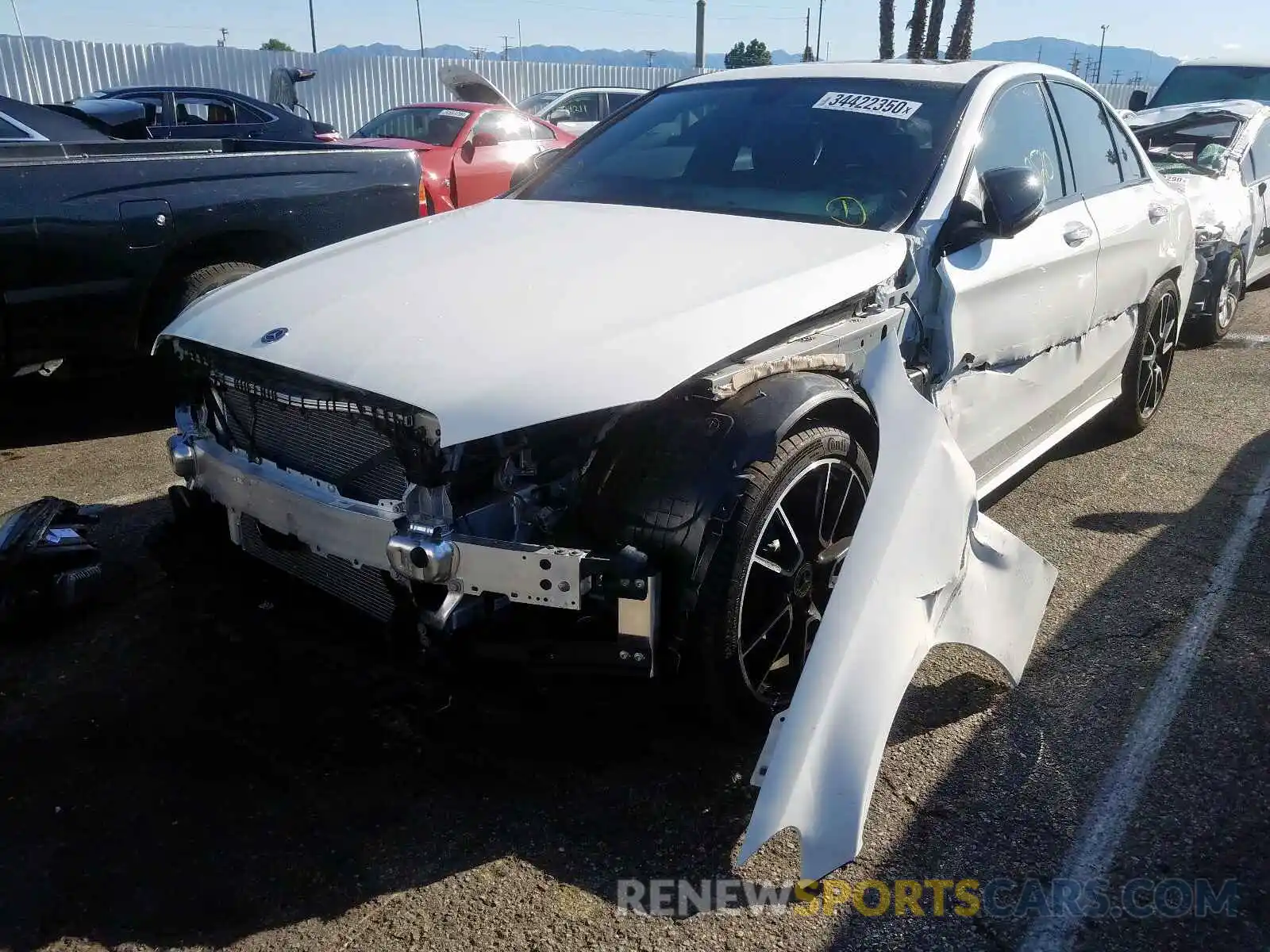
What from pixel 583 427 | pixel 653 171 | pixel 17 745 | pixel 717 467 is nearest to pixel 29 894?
pixel 17 745

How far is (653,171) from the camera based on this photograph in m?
3.87

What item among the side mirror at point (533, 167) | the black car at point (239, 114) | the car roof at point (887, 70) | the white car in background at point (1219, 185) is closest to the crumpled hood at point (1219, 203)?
the white car in background at point (1219, 185)

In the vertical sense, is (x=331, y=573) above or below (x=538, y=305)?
below

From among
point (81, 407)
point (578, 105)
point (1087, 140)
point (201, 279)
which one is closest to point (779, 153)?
point (1087, 140)

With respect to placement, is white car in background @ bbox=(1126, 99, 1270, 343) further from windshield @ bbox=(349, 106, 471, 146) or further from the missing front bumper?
windshield @ bbox=(349, 106, 471, 146)

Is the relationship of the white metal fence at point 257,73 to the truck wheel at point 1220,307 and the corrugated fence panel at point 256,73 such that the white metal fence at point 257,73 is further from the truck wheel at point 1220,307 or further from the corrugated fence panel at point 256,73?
the truck wheel at point 1220,307

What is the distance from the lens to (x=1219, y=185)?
24.6 feet

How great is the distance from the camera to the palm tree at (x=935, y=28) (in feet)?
88.1

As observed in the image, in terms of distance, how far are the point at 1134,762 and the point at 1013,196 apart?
1666 mm

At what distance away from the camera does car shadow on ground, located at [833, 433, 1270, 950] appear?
2205 mm

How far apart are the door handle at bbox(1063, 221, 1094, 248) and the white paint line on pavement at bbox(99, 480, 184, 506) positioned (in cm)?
371

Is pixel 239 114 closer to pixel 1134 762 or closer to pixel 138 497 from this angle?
pixel 138 497

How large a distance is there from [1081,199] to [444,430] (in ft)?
10.1

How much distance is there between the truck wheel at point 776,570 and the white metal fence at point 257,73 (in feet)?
62.8
